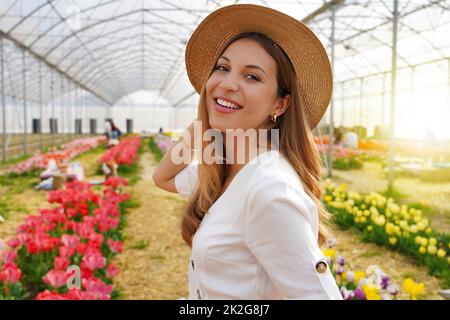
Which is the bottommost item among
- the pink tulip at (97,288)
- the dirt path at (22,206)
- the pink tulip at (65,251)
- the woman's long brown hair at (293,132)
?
the dirt path at (22,206)

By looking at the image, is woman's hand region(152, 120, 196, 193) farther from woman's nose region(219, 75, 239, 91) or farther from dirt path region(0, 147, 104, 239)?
dirt path region(0, 147, 104, 239)

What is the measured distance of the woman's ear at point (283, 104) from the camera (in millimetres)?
1010

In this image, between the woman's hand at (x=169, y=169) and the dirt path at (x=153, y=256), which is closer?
the woman's hand at (x=169, y=169)

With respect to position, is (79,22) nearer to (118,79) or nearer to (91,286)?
(91,286)

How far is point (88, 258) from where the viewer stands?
2029mm

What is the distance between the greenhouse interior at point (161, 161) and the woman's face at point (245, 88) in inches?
4.7

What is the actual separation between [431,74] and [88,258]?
14029 mm

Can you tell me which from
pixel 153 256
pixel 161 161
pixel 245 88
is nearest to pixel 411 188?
pixel 153 256

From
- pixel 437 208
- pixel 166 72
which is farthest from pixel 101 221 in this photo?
pixel 166 72

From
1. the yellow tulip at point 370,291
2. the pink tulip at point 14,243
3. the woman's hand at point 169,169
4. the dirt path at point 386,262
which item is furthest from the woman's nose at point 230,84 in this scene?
the dirt path at point 386,262

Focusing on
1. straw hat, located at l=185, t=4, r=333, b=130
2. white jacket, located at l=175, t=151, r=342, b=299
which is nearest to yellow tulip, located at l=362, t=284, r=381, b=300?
straw hat, located at l=185, t=4, r=333, b=130

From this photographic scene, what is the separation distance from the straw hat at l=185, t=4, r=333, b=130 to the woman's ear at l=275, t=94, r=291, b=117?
86 mm

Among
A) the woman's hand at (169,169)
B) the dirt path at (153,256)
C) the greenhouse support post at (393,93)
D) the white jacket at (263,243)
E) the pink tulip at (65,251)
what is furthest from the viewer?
the greenhouse support post at (393,93)

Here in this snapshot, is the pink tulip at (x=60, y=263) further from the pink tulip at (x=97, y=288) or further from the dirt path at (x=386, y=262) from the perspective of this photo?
the dirt path at (x=386, y=262)
